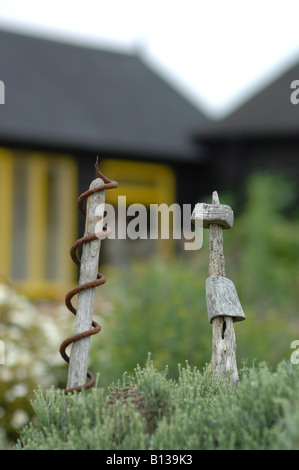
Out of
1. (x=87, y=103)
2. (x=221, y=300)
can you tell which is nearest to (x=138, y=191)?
(x=87, y=103)

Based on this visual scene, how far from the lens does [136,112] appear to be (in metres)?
16.0

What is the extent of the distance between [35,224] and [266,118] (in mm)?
4741

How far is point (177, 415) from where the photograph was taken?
211 centimetres

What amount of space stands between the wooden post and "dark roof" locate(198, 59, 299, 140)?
11.9 metres

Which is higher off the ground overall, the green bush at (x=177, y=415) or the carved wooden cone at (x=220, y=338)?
the carved wooden cone at (x=220, y=338)

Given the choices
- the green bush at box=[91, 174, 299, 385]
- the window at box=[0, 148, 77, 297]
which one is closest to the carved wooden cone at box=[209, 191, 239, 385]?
the green bush at box=[91, 174, 299, 385]

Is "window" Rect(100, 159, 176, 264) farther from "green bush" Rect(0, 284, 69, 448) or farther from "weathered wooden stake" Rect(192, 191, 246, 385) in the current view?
"weathered wooden stake" Rect(192, 191, 246, 385)

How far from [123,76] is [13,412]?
39.5 ft

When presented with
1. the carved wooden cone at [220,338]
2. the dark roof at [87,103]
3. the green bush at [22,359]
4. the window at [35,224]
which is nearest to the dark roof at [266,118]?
the dark roof at [87,103]

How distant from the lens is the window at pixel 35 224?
45.2ft

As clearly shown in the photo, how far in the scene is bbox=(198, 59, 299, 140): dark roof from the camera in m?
14.1

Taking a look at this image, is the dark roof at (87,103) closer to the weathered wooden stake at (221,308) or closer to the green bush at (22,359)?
the green bush at (22,359)

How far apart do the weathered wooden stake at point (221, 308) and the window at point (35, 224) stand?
11363 mm
